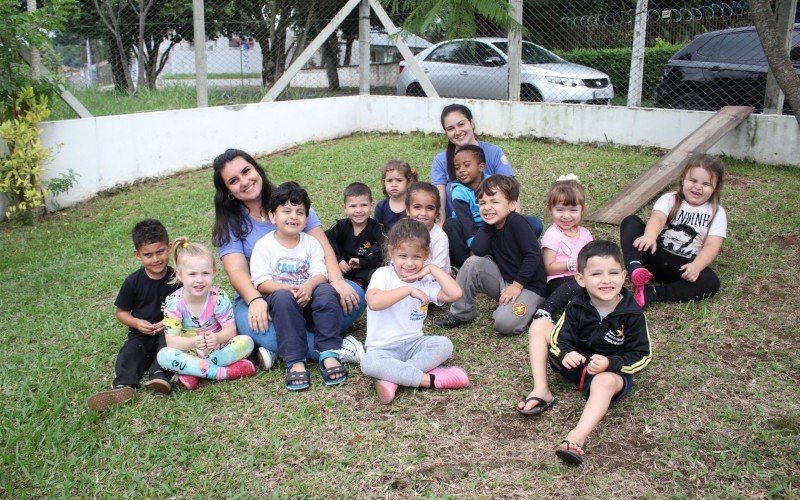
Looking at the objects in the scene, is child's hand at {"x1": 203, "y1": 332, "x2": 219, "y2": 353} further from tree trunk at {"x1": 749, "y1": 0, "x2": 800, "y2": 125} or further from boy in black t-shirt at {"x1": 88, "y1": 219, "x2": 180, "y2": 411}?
tree trunk at {"x1": 749, "y1": 0, "x2": 800, "y2": 125}

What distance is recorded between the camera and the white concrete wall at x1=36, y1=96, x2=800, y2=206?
6.49 m

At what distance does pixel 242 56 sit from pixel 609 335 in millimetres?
7086

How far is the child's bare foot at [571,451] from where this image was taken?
2.54 m

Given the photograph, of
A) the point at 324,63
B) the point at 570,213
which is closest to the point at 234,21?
the point at 324,63

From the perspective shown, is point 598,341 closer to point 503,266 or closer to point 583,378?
point 583,378

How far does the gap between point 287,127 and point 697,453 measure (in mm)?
7029

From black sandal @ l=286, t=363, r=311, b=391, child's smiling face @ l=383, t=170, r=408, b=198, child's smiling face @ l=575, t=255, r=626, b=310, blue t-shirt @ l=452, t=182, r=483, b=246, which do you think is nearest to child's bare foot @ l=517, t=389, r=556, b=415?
child's smiling face @ l=575, t=255, r=626, b=310

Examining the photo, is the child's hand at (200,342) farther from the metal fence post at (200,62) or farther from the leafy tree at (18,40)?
the metal fence post at (200,62)

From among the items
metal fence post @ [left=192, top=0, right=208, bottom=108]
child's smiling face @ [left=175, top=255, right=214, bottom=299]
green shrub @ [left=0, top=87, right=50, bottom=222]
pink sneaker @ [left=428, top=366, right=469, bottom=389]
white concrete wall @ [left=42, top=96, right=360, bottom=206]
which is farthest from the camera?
metal fence post @ [left=192, top=0, right=208, bottom=108]

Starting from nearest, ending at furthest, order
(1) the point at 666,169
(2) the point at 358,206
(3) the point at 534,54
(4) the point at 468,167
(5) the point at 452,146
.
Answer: (2) the point at 358,206
(4) the point at 468,167
(5) the point at 452,146
(1) the point at 666,169
(3) the point at 534,54

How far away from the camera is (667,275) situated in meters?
4.09

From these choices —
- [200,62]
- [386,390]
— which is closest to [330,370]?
[386,390]

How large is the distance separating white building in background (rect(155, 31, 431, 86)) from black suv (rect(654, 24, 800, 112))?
285 centimetres

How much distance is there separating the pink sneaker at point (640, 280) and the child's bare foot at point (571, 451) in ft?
5.02
